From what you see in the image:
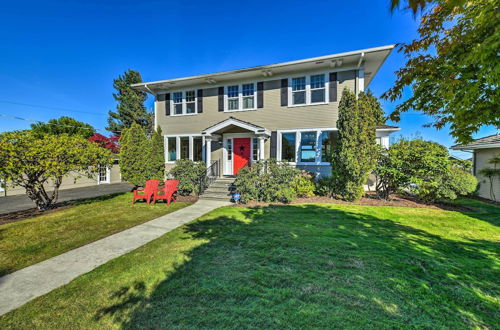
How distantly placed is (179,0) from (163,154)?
338 inches

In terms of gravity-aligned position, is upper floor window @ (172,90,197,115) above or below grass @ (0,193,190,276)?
above

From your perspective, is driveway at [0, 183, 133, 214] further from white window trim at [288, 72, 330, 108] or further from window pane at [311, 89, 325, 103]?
window pane at [311, 89, 325, 103]

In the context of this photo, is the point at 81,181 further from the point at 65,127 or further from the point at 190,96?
the point at 190,96

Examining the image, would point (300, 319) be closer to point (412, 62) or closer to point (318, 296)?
point (318, 296)

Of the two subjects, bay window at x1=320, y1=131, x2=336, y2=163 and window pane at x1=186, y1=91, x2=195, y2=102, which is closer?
bay window at x1=320, y1=131, x2=336, y2=163

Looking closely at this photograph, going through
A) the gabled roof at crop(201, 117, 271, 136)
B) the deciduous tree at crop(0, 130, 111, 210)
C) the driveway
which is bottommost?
the driveway

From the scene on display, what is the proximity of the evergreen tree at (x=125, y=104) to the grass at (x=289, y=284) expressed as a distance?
25.0m

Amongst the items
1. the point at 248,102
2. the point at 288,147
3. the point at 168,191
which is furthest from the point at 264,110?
the point at 168,191

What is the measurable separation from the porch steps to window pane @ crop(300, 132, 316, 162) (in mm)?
4033

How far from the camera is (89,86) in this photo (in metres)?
31.6

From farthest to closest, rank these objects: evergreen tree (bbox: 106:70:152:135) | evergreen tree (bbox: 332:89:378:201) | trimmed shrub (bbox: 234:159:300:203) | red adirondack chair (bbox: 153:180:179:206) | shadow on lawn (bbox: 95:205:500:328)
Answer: evergreen tree (bbox: 106:70:152:135)
trimmed shrub (bbox: 234:159:300:203)
red adirondack chair (bbox: 153:180:179:206)
evergreen tree (bbox: 332:89:378:201)
shadow on lawn (bbox: 95:205:500:328)

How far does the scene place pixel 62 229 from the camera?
5.23 metres

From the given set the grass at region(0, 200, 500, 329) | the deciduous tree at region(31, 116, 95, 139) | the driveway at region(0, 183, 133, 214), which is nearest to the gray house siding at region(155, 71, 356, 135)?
the driveway at region(0, 183, 133, 214)

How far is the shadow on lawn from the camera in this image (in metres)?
2.15
